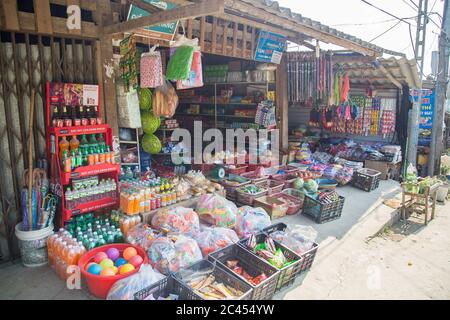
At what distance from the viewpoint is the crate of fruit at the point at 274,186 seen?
21.0 ft

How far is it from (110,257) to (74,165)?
3.97 ft

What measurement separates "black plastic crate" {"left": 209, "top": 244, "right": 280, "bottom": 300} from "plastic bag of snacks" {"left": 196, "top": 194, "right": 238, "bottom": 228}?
2.45 ft

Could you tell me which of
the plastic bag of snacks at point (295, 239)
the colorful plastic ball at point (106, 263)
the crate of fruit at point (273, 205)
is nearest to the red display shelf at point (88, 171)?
the colorful plastic ball at point (106, 263)

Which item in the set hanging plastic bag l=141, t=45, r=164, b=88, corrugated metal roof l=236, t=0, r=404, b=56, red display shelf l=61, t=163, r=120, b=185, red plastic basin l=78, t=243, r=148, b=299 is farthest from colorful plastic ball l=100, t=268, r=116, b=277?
corrugated metal roof l=236, t=0, r=404, b=56

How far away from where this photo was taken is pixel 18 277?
144 inches

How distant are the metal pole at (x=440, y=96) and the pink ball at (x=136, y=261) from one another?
9.58 m

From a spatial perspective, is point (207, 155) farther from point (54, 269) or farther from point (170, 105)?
point (54, 269)

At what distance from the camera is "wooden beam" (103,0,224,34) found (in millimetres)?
3090

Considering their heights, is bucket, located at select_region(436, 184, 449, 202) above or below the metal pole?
below

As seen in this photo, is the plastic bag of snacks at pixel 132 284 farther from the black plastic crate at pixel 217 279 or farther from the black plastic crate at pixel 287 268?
the black plastic crate at pixel 287 268

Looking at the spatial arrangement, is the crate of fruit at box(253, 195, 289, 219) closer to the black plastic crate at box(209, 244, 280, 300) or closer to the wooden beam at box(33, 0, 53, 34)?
the black plastic crate at box(209, 244, 280, 300)

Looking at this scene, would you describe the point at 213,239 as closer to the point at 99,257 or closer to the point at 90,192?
the point at 99,257

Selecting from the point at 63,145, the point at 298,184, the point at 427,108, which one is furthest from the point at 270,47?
the point at 427,108

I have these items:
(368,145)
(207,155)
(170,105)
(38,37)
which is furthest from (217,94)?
(38,37)
